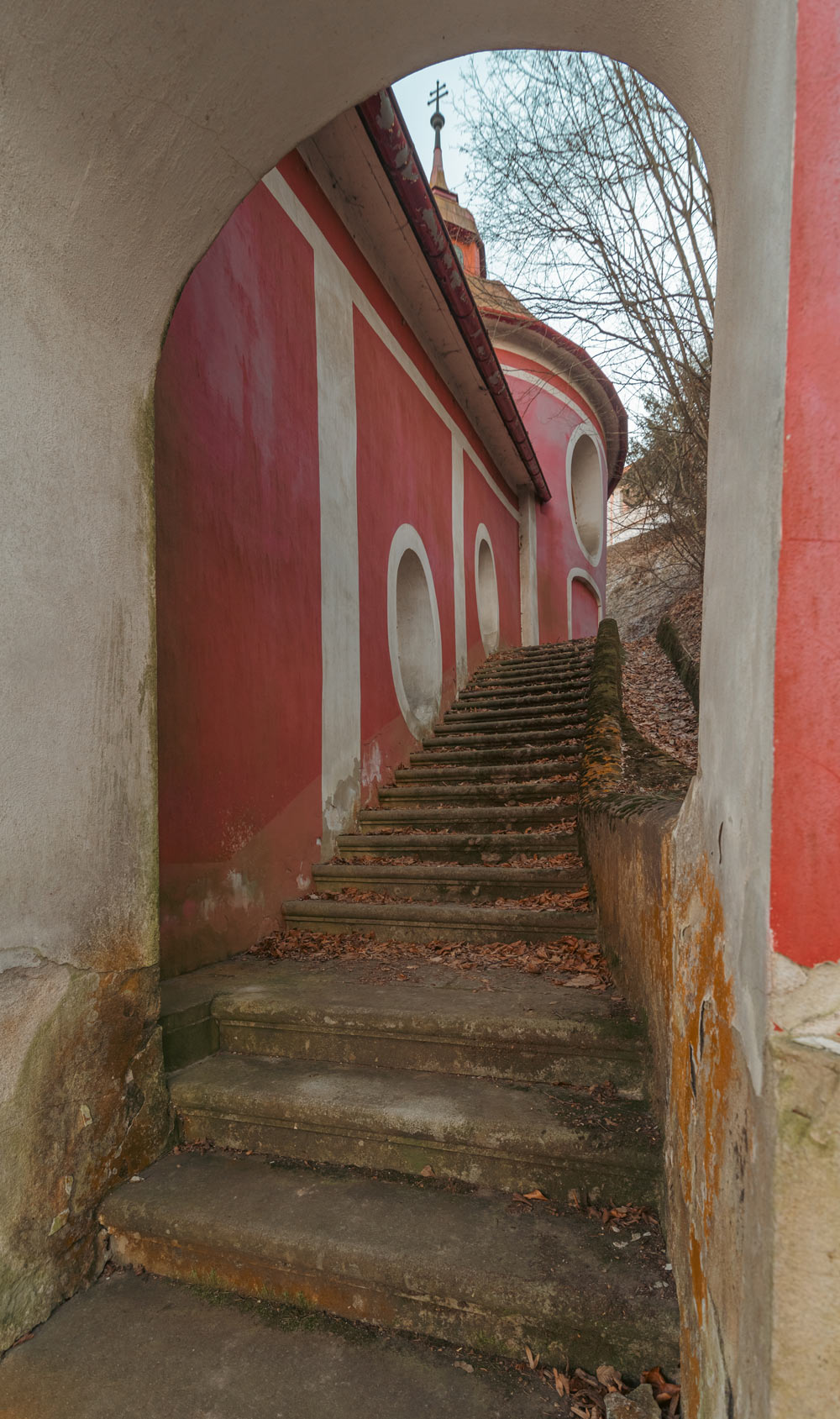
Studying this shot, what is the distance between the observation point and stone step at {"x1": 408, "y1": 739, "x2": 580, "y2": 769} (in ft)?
19.7

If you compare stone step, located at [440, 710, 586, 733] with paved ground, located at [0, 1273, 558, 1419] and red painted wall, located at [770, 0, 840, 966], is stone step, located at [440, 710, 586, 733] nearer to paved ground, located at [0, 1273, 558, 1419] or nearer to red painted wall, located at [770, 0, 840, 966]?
paved ground, located at [0, 1273, 558, 1419]

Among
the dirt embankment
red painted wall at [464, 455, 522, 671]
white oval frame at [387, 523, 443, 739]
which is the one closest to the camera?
the dirt embankment

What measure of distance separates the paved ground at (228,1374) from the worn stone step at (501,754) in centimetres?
420

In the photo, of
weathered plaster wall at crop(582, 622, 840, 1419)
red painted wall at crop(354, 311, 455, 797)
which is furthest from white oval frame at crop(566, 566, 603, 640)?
weathered plaster wall at crop(582, 622, 840, 1419)

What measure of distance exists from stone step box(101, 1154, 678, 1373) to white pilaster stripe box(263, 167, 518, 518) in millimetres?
4396

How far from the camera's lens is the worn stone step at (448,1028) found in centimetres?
249

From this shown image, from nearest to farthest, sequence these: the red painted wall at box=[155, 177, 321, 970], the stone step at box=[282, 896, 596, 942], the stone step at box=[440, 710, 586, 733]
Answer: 1. the red painted wall at box=[155, 177, 321, 970]
2. the stone step at box=[282, 896, 596, 942]
3. the stone step at box=[440, 710, 586, 733]

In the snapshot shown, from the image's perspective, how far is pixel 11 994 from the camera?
197 cm

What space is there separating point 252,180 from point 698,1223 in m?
3.20

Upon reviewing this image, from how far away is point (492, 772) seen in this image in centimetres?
613

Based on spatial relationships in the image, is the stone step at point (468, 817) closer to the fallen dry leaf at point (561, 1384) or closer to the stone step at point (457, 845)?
the stone step at point (457, 845)

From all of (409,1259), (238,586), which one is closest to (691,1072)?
(409,1259)

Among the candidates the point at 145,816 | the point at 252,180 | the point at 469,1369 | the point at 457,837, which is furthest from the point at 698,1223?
the point at 457,837

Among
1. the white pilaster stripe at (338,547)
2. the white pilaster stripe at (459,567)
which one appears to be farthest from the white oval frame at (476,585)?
the white pilaster stripe at (338,547)
